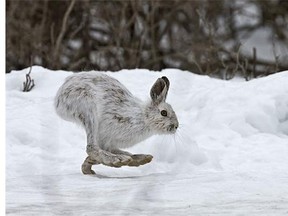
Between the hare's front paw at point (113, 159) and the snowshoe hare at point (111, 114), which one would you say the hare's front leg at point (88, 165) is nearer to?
the snowshoe hare at point (111, 114)

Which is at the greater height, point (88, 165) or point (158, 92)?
point (158, 92)

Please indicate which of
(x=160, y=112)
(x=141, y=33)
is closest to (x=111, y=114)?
(x=160, y=112)

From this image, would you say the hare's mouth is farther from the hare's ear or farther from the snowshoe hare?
the hare's ear

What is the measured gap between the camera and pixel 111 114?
6.91m

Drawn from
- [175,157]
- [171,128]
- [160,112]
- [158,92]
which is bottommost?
[175,157]

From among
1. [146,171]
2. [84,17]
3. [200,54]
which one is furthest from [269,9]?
[146,171]

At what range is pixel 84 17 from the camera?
14914mm

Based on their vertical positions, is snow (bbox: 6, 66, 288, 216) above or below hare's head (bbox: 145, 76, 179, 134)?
below

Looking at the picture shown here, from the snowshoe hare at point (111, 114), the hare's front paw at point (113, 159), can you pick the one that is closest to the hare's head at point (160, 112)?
the snowshoe hare at point (111, 114)

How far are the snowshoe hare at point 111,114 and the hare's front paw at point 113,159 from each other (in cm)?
6

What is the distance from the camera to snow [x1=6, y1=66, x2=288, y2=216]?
5.21m

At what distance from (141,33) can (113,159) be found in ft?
26.5

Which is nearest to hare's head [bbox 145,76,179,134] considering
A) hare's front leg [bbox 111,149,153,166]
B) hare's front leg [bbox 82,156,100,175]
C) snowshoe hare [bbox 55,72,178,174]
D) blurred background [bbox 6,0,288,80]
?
snowshoe hare [bbox 55,72,178,174]

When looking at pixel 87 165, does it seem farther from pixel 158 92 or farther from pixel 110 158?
pixel 158 92
